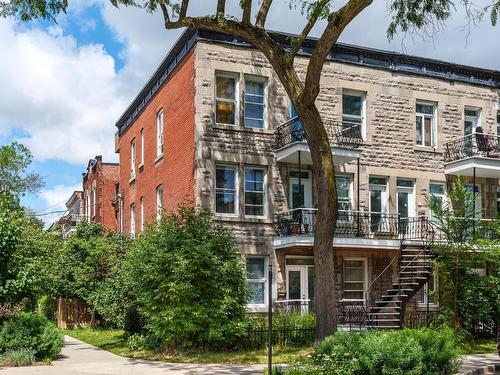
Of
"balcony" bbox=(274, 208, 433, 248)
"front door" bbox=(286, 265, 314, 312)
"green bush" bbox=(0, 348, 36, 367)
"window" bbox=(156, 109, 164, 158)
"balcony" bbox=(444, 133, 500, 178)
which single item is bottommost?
"green bush" bbox=(0, 348, 36, 367)

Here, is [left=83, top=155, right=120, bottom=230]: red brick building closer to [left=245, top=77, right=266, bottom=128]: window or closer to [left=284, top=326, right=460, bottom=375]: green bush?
[left=245, top=77, right=266, bottom=128]: window

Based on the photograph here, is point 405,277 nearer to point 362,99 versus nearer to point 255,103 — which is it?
point 362,99

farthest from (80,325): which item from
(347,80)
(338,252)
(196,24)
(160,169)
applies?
(196,24)

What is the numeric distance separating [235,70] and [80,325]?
13.8m

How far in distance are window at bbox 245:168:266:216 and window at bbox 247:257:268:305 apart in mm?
1736

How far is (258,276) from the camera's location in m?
24.3

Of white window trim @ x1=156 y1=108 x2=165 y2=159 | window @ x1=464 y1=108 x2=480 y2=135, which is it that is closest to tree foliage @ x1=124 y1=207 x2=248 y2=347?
white window trim @ x1=156 y1=108 x2=165 y2=159

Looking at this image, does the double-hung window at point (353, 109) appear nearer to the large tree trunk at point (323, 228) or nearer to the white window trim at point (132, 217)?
the large tree trunk at point (323, 228)

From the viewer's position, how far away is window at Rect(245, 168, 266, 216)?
2450 cm

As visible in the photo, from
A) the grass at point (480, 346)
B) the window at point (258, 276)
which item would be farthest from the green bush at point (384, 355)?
the window at point (258, 276)

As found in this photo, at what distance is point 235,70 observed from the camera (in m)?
24.5

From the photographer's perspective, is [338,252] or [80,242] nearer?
[338,252]

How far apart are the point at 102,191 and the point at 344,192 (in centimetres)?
2019

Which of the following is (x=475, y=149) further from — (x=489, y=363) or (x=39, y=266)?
(x=39, y=266)
